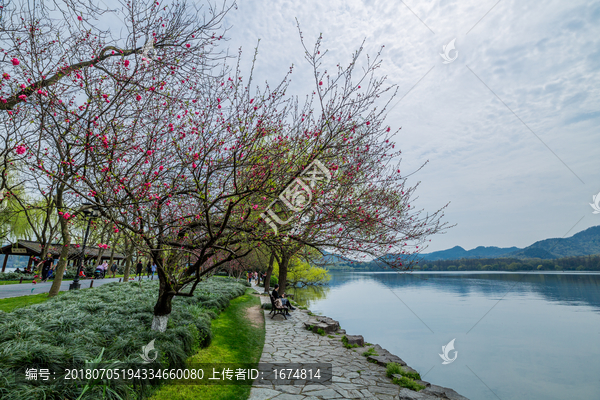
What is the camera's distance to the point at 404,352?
12.4m

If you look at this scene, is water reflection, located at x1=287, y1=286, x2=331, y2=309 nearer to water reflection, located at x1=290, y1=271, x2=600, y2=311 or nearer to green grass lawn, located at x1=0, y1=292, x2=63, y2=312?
water reflection, located at x1=290, y1=271, x2=600, y2=311

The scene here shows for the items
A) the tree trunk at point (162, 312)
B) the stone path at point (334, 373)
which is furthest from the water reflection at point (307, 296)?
the tree trunk at point (162, 312)

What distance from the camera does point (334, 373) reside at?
6.21m

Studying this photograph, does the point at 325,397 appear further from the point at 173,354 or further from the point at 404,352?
the point at 404,352

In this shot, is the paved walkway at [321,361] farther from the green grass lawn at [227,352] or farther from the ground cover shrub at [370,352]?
the green grass lawn at [227,352]

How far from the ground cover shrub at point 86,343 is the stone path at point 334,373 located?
1722 mm

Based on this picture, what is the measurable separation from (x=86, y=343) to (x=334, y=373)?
183 inches

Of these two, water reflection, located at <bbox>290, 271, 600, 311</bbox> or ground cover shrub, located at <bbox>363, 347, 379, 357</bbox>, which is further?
water reflection, located at <bbox>290, 271, 600, 311</bbox>

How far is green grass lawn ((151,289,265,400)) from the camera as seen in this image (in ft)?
15.3

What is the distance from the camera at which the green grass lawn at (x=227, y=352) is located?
4.65 metres

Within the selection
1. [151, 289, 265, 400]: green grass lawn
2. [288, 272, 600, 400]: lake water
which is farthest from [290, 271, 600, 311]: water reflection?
[151, 289, 265, 400]: green grass lawn

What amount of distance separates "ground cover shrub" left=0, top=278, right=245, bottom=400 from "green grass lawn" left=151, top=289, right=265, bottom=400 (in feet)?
1.08

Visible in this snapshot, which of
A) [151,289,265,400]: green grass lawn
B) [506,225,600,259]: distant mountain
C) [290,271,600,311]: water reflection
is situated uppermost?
[506,225,600,259]: distant mountain

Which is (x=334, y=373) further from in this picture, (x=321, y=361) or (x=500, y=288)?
(x=500, y=288)
